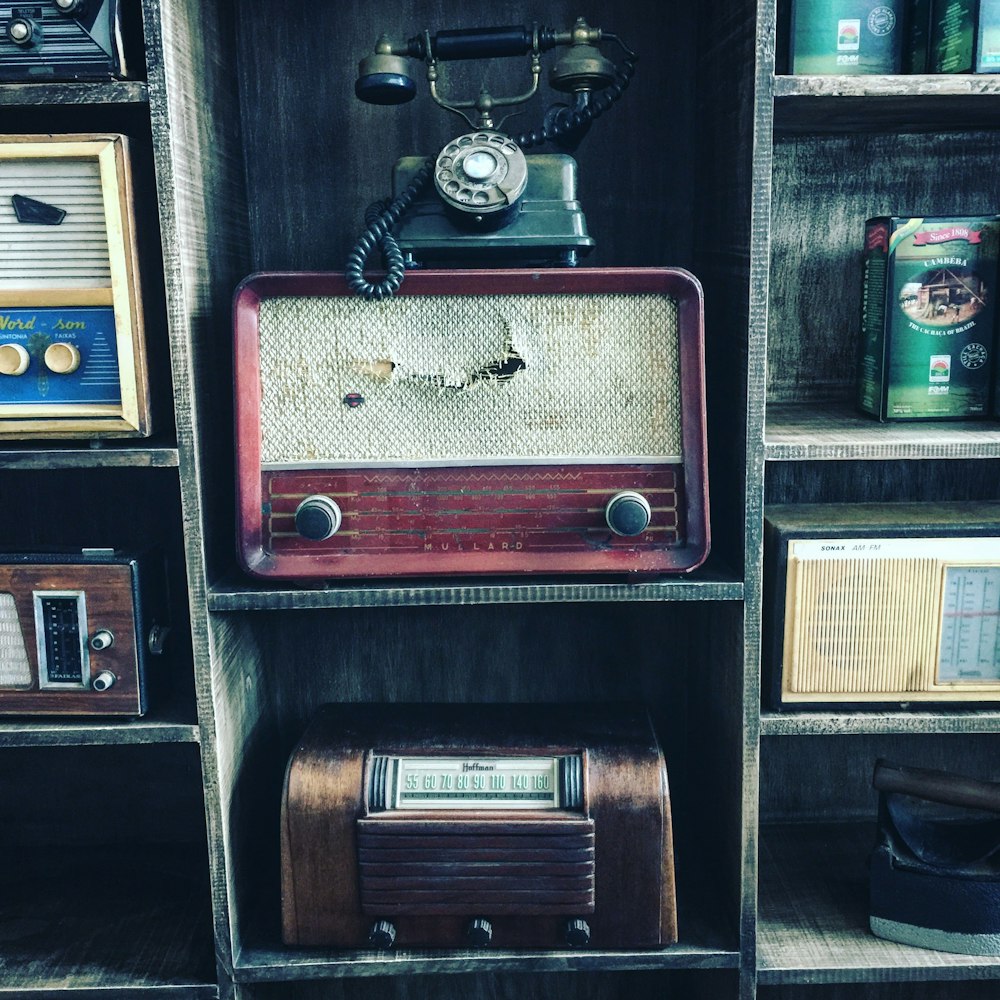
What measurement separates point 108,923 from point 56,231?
1.02 metres

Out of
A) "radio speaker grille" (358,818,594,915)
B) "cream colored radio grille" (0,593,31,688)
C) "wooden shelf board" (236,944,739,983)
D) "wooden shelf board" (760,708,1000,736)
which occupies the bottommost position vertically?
"wooden shelf board" (236,944,739,983)

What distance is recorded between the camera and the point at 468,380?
1.27 m

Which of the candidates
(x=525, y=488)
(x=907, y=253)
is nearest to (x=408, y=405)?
(x=525, y=488)

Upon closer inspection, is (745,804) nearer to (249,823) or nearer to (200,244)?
(249,823)

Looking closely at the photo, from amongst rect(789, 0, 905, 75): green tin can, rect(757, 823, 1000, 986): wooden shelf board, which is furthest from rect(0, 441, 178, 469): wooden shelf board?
rect(757, 823, 1000, 986): wooden shelf board

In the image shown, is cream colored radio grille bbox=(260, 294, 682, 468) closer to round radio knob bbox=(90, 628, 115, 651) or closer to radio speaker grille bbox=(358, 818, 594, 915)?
round radio knob bbox=(90, 628, 115, 651)

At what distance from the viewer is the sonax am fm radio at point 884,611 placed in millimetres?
1332

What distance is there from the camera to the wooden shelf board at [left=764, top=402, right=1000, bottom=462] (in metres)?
1.26

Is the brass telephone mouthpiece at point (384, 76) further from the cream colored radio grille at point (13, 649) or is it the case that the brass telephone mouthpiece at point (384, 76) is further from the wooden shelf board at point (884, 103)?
the cream colored radio grille at point (13, 649)

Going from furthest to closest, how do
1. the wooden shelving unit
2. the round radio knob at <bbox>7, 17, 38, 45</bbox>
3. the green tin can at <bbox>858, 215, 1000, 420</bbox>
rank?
the green tin can at <bbox>858, 215, 1000, 420</bbox>, the wooden shelving unit, the round radio knob at <bbox>7, 17, 38, 45</bbox>

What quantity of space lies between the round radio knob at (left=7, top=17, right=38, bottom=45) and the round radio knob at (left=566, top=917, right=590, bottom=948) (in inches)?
51.6

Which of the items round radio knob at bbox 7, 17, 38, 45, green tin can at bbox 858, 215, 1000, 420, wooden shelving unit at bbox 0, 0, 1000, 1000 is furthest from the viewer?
green tin can at bbox 858, 215, 1000, 420

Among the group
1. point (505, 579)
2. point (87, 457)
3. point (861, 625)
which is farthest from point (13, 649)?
point (861, 625)

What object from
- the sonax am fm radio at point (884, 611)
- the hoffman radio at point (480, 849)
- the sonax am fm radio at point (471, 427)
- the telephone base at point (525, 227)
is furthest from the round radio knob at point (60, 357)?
the sonax am fm radio at point (884, 611)
